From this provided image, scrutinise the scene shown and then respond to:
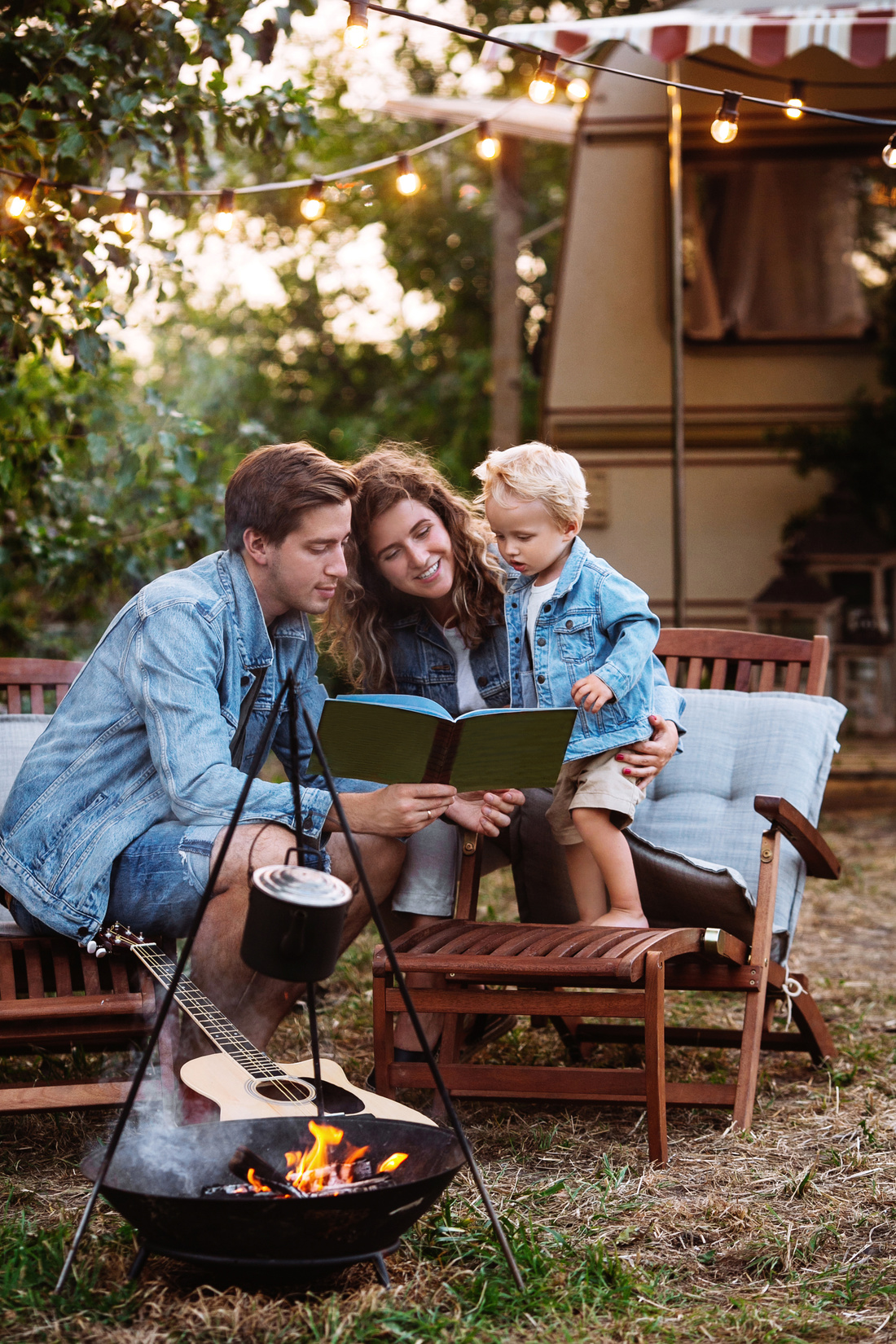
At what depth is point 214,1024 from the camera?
→ 8.19 feet

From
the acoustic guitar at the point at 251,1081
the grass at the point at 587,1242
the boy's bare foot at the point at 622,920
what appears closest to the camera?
the grass at the point at 587,1242

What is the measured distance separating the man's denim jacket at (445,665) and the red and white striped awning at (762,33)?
3111mm

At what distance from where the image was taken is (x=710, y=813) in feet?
11.6

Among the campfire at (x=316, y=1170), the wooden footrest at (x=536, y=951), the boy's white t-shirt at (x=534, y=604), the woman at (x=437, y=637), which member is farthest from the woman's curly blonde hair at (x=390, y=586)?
the campfire at (x=316, y=1170)

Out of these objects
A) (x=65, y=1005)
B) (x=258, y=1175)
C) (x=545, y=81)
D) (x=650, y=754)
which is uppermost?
(x=545, y=81)

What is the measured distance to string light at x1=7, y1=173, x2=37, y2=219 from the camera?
3.37 metres

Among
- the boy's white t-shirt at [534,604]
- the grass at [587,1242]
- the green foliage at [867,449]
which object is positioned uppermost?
the green foliage at [867,449]

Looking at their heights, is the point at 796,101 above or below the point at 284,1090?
above

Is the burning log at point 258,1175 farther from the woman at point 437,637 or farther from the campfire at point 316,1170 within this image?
the woman at point 437,637

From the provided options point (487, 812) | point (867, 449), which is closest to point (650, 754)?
point (487, 812)

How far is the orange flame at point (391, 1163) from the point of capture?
6.93 ft

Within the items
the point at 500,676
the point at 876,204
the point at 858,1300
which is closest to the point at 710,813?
the point at 500,676

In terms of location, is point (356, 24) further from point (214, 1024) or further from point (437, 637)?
point (214, 1024)

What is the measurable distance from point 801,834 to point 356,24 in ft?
6.88
